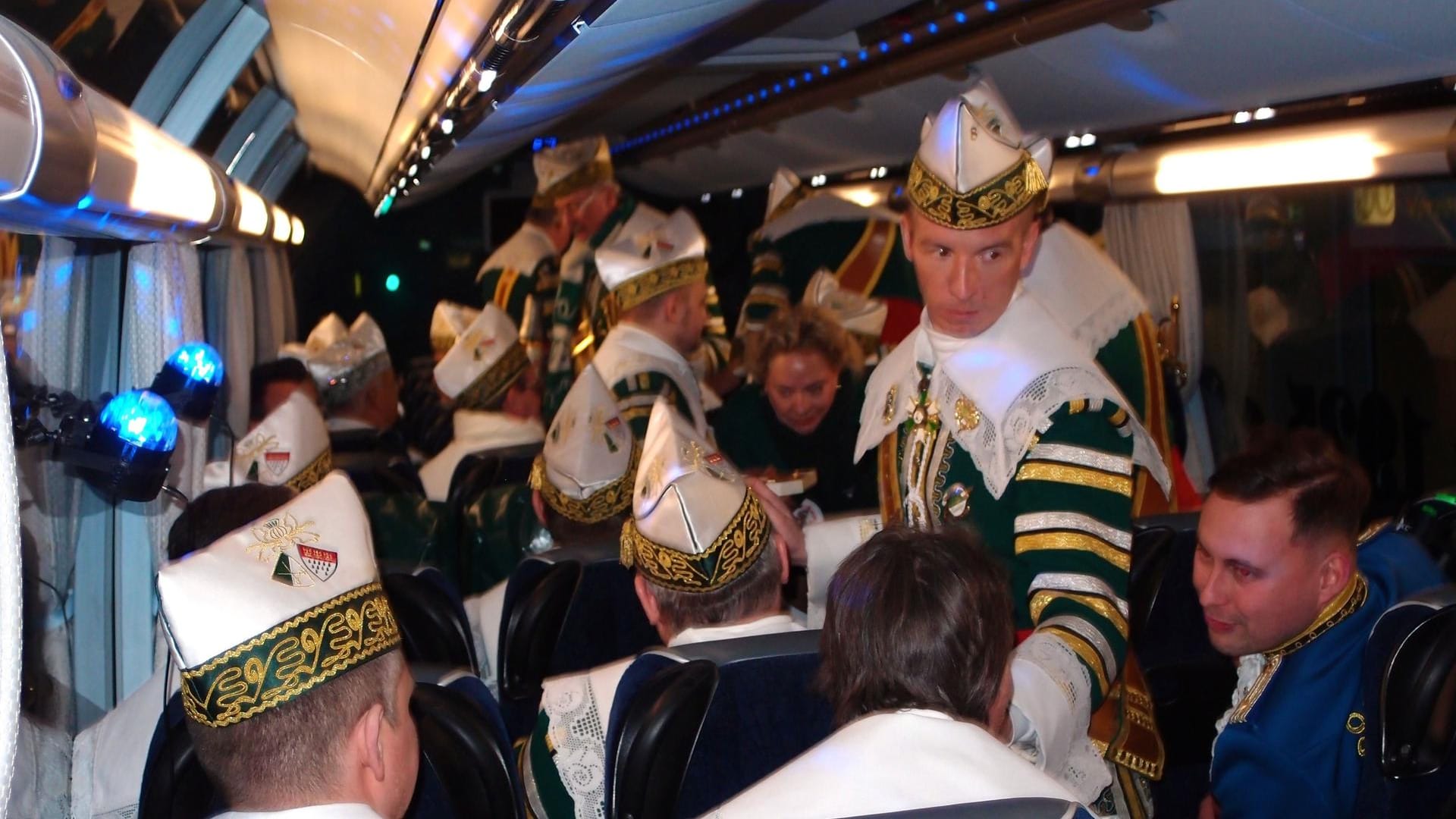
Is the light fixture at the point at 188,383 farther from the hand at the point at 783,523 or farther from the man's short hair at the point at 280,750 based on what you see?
the man's short hair at the point at 280,750

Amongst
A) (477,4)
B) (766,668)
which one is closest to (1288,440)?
(766,668)

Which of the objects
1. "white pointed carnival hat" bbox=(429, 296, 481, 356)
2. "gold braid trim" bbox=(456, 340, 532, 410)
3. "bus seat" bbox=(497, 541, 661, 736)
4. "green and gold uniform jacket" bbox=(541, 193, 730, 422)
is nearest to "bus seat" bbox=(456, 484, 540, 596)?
"bus seat" bbox=(497, 541, 661, 736)

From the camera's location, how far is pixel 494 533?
14.7 ft

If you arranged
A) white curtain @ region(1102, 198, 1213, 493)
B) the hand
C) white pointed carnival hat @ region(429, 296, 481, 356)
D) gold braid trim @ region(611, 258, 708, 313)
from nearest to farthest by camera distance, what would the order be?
the hand
gold braid trim @ region(611, 258, 708, 313)
white curtain @ region(1102, 198, 1213, 493)
white pointed carnival hat @ region(429, 296, 481, 356)

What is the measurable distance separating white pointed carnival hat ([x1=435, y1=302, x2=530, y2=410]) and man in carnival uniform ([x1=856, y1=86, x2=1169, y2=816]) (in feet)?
10.4

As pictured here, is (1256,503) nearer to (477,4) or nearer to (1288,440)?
(1288,440)

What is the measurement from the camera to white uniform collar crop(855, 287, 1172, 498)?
7.84 feet

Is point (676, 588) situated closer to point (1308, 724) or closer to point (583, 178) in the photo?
point (1308, 724)

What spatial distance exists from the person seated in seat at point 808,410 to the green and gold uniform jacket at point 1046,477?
76.2 inches

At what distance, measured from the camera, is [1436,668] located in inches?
85.1

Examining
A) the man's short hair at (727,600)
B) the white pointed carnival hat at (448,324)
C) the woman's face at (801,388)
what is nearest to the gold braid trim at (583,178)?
the white pointed carnival hat at (448,324)

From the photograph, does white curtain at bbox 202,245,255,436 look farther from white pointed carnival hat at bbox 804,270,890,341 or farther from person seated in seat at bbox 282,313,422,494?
white pointed carnival hat at bbox 804,270,890,341

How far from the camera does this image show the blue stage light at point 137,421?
261 cm

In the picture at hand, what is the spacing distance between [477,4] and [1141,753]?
206 centimetres
